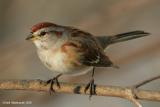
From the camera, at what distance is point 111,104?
4922 mm

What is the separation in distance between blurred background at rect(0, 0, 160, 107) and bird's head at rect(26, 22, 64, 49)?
121mm

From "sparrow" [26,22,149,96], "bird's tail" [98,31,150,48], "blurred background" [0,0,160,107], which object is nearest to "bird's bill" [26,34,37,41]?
"sparrow" [26,22,149,96]

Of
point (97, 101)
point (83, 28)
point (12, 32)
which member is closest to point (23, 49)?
point (83, 28)

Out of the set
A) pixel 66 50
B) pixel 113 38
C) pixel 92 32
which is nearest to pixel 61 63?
pixel 66 50

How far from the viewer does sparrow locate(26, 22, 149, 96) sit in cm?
361

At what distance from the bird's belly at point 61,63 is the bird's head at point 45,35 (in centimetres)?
8

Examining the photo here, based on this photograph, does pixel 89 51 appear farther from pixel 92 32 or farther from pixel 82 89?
pixel 92 32

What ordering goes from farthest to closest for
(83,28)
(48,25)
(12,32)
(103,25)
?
(12,32)
(103,25)
(83,28)
(48,25)

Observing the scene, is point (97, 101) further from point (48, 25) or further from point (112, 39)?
point (48, 25)

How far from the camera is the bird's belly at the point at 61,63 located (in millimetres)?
3576

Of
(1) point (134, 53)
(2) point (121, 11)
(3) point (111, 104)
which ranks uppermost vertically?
(2) point (121, 11)

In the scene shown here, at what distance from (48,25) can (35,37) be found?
0.41 feet

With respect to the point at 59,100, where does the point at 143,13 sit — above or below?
above

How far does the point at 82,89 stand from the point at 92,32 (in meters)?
1.06
